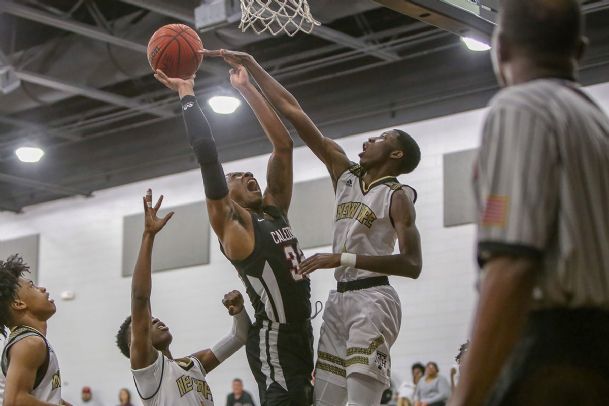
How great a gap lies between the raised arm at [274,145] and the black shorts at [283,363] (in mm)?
795

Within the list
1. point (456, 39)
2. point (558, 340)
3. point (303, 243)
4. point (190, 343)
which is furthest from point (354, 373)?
point (190, 343)

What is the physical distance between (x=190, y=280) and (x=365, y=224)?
1220 cm

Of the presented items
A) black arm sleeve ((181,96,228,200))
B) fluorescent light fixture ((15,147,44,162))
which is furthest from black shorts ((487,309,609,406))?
fluorescent light fixture ((15,147,44,162))

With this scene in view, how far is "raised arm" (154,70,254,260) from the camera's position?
5043mm

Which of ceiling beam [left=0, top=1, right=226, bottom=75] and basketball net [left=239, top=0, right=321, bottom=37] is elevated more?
ceiling beam [left=0, top=1, right=226, bottom=75]

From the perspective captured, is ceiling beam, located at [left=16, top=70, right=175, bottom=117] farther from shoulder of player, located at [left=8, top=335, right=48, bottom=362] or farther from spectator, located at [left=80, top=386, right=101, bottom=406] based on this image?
shoulder of player, located at [left=8, top=335, right=48, bottom=362]

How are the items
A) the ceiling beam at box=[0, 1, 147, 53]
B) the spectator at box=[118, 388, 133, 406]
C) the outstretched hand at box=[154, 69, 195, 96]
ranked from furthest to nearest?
the spectator at box=[118, 388, 133, 406] → the ceiling beam at box=[0, 1, 147, 53] → the outstretched hand at box=[154, 69, 195, 96]

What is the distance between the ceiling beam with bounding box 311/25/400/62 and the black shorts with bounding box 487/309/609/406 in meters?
11.1

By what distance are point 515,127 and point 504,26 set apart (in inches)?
10.7

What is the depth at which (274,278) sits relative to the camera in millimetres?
5402

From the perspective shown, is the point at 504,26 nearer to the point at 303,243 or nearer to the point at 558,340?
the point at 558,340

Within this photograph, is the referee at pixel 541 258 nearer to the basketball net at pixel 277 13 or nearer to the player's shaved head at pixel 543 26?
the player's shaved head at pixel 543 26

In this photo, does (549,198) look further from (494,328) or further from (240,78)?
(240,78)

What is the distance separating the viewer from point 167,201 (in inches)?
716
